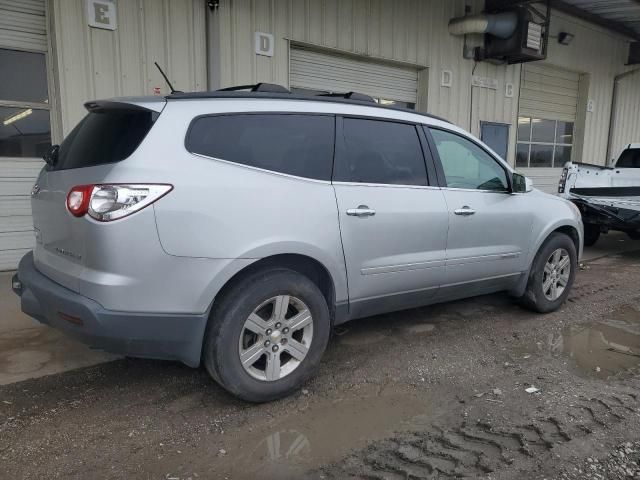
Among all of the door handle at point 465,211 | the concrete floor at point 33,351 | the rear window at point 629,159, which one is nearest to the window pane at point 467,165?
the door handle at point 465,211

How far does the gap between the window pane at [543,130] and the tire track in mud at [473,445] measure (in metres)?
10.6

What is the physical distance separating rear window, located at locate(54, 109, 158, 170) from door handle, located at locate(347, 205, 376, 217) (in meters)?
1.35

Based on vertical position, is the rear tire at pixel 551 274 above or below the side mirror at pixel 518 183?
below

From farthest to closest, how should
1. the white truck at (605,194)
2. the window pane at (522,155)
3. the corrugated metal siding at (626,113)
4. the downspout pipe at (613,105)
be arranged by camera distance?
the corrugated metal siding at (626,113) → the downspout pipe at (613,105) → the window pane at (522,155) → the white truck at (605,194)

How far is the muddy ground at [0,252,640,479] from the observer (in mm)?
2623

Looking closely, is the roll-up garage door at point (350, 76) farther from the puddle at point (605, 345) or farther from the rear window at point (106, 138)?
the puddle at point (605, 345)

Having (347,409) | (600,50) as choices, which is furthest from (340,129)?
(600,50)

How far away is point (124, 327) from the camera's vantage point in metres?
2.70

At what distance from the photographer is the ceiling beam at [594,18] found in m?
11.7

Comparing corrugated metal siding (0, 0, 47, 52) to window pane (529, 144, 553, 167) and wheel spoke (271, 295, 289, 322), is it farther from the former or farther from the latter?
window pane (529, 144, 553, 167)

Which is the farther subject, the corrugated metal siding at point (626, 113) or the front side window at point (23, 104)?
the corrugated metal siding at point (626, 113)

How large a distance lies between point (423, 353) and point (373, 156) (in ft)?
5.26

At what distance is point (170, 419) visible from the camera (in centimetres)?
306

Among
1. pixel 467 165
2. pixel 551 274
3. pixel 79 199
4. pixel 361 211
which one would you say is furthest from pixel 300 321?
pixel 551 274
